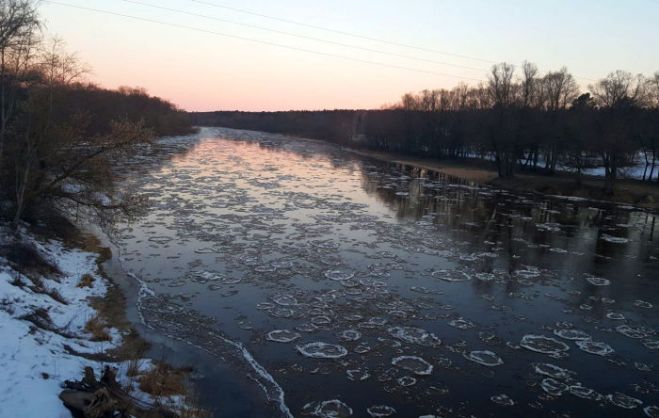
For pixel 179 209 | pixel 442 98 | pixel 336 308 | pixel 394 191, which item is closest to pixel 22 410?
pixel 336 308

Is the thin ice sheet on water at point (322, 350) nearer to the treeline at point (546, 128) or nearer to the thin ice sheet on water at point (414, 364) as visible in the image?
the thin ice sheet on water at point (414, 364)

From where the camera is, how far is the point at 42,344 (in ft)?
28.2

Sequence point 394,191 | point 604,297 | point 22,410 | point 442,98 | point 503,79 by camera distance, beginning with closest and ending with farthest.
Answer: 1. point 22,410
2. point 604,297
3. point 394,191
4. point 503,79
5. point 442,98

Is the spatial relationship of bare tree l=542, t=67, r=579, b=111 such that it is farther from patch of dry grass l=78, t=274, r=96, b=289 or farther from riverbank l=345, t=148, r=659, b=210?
patch of dry grass l=78, t=274, r=96, b=289

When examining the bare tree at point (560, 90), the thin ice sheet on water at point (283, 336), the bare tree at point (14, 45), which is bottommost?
the thin ice sheet on water at point (283, 336)

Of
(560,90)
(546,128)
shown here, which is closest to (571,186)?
(546,128)

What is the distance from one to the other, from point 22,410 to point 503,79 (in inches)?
2272

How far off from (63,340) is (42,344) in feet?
2.47

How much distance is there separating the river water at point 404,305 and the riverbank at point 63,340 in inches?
31.3

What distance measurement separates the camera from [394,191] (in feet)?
123

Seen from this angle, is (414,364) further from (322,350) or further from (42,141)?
(42,141)

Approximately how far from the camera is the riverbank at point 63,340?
284 inches

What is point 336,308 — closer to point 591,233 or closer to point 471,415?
point 471,415

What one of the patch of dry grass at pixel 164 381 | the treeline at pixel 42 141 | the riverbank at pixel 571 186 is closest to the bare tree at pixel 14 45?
the treeline at pixel 42 141
